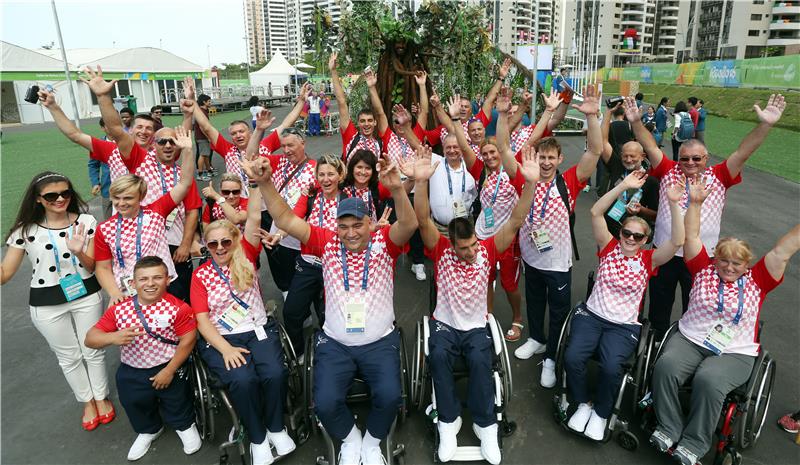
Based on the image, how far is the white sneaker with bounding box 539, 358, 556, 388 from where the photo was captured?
353 cm

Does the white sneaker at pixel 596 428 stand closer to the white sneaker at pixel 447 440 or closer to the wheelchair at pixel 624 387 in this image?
the wheelchair at pixel 624 387

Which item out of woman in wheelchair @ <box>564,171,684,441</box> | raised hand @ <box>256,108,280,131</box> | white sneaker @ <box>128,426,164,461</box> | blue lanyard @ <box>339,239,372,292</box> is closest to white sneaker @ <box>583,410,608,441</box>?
woman in wheelchair @ <box>564,171,684,441</box>

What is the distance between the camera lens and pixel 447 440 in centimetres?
281

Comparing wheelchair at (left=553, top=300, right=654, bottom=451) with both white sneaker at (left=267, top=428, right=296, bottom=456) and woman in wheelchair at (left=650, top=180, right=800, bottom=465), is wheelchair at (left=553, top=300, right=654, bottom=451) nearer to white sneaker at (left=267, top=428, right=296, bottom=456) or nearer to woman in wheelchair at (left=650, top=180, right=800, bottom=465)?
woman in wheelchair at (left=650, top=180, right=800, bottom=465)

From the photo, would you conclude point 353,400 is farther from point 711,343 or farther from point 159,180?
point 159,180

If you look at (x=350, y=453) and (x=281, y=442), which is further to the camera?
(x=281, y=442)

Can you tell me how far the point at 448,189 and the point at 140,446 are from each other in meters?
3.13

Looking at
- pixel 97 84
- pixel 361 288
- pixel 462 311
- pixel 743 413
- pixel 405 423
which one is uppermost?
pixel 97 84

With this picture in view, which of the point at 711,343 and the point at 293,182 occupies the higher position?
the point at 293,182

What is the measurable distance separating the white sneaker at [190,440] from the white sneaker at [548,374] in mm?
2457

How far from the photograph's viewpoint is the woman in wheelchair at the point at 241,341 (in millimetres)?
2764

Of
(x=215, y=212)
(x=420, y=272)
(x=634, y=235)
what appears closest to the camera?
(x=634, y=235)

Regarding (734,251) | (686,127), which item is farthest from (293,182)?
(686,127)

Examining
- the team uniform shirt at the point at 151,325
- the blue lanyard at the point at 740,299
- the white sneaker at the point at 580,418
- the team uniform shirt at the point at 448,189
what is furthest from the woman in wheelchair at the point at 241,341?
the blue lanyard at the point at 740,299
